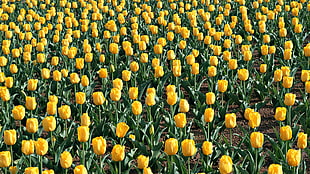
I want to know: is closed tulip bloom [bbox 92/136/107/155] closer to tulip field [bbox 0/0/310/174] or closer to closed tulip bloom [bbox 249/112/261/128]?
tulip field [bbox 0/0/310/174]

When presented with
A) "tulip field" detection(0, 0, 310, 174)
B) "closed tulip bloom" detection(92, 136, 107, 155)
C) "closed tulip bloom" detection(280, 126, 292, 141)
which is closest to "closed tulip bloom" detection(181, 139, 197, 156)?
"tulip field" detection(0, 0, 310, 174)

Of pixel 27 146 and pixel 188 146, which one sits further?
pixel 27 146

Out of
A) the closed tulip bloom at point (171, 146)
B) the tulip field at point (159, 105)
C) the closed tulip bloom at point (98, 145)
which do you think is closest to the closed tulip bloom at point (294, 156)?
the tulip field at point (159, 105)

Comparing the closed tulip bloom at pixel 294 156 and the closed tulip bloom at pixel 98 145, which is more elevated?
the closed tulip bloom at pixel 98 145

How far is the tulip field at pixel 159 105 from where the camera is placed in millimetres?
4898

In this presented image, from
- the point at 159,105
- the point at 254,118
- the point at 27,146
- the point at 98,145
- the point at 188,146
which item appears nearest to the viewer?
the point at 188,146

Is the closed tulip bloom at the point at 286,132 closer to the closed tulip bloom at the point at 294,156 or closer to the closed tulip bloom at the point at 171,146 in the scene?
the closed tulip bloom at the point at 294,156

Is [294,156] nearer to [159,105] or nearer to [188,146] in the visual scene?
[188,146]

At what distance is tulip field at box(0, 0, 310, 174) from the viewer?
4898 millimetres

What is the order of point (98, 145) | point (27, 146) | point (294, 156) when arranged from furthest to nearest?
1. point (27, 146)
2. point (98, 145)
3. point (294, 156)

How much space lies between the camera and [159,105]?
621cm

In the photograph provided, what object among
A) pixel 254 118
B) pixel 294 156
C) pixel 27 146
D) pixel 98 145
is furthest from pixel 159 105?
pixel 294 156

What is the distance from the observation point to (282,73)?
6465 millimetres

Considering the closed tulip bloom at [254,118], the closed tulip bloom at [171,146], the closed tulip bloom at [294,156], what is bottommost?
the closed tulip bloom at [294,156]
